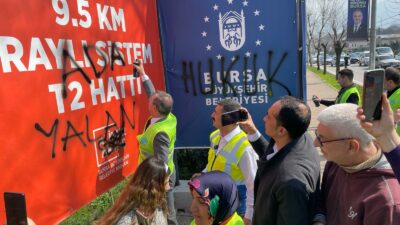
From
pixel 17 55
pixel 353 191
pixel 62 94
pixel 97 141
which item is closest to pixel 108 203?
pixel 97 141

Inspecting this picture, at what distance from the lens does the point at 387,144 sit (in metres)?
1.45

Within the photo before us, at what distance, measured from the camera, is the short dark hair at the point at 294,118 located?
6.99ft

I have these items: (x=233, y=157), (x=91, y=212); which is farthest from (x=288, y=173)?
(x=91, y=212)

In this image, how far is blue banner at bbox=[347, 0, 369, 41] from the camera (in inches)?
422

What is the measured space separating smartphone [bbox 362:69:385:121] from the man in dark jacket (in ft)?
1.94

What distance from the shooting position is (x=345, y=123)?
1681 millimetres

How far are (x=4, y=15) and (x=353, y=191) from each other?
2.27 metres

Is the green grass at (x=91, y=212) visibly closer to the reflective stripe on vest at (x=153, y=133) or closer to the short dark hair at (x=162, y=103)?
the reflective stripe on vest at (x=153, y=133)

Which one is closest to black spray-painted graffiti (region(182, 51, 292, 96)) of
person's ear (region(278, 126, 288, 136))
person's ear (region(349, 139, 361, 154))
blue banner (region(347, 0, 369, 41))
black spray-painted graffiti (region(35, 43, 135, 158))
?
black spray-painted graffiti (region(35, 43, 135, 158))

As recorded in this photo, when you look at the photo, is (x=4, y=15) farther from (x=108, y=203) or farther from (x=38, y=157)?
(x=108, y=203)

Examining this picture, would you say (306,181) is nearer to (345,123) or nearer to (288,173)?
(288,173)

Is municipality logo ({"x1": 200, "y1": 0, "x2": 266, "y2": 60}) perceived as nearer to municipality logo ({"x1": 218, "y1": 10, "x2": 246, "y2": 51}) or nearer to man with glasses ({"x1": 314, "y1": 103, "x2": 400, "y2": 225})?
municipality logo ({"x1": 218, "y1": 10, "x2": 246, "y2": 51})

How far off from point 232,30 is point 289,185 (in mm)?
2995

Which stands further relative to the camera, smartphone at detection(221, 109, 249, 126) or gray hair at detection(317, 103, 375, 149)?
smartphone at detection(221, 109, 249, 126)
